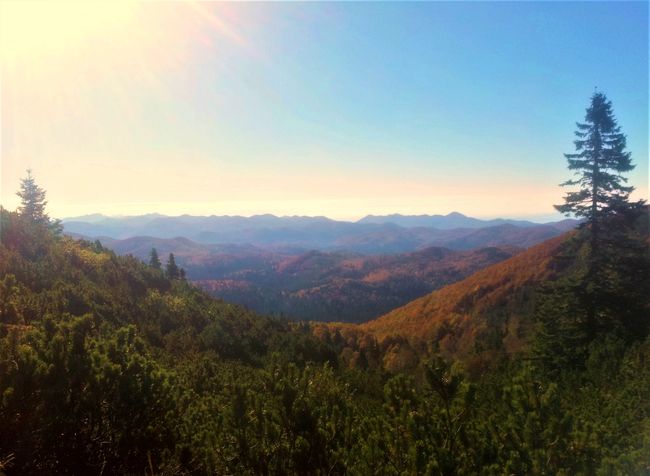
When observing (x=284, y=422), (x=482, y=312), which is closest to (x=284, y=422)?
(x=284, y=422)

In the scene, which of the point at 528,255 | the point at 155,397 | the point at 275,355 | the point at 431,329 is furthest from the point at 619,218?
the point at 528,255

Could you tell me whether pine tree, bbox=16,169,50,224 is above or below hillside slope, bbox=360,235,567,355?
above

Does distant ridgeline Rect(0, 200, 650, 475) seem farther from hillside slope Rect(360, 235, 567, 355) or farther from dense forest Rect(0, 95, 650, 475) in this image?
hillside slope Rect(360, 235, 567, 355)

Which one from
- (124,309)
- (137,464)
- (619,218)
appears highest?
(619,218)

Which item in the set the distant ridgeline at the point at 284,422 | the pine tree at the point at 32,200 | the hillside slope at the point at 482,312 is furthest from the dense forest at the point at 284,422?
the pine tree at the point at 32,200

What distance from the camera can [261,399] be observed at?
7922 millimetres

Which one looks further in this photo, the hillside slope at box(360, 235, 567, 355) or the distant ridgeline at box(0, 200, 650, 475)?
the hillside slope at box(360, 235, 567, 355)

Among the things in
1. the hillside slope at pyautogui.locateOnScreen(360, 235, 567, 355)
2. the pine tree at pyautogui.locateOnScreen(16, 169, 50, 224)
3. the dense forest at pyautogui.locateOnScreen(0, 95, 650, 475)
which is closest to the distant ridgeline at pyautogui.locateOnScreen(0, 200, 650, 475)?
the dense forest at pyautogui.locateOnScreen(0, 95, 650, 475)

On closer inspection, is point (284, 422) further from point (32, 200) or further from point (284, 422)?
point (32, 200)

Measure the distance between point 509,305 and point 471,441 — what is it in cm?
5493

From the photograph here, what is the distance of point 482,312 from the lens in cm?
6172

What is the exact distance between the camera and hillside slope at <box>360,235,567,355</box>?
155ft

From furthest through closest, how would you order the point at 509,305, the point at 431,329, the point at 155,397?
the point at 431,329 < the point at 509,305 < the point at 155,397

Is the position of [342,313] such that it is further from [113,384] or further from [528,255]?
[113,384]
